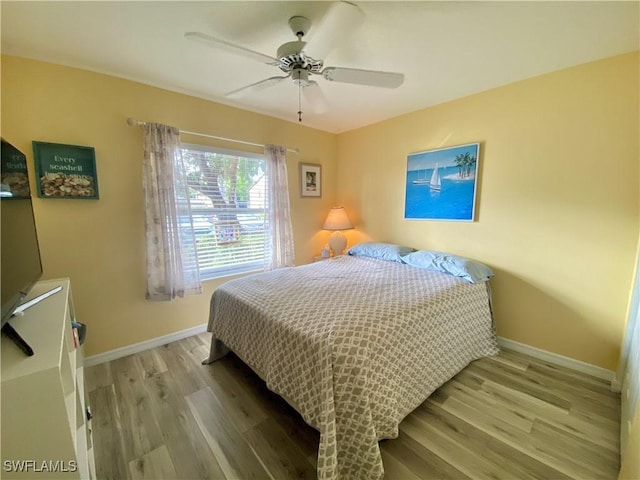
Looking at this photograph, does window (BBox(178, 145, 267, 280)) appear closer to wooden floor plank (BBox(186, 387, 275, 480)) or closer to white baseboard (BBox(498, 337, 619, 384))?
wooden floor plank (BBox(186, 387, 275, 480))

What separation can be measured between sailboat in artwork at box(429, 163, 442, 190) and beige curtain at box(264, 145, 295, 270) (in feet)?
5.34

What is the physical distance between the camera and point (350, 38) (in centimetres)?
168

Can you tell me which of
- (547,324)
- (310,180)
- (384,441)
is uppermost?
(310,180)

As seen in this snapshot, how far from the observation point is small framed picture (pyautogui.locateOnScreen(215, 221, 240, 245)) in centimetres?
287

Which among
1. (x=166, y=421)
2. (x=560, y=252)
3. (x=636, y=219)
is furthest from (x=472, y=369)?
(x=166, y=421)

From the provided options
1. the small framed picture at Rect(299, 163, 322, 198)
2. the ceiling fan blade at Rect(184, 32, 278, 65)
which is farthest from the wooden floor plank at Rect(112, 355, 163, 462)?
the small framed picture at Rect(299, 163, 322, 198)

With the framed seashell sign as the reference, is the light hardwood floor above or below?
below

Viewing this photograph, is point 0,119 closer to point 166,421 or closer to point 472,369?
point 166,421

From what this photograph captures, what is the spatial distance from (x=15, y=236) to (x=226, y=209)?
1.92m

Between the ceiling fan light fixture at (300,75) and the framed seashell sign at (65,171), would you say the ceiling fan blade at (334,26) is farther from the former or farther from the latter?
the framed seashell sign at (65,171)

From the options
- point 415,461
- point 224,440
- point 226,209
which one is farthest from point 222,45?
point 415,461

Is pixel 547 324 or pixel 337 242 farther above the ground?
pixel 337 242

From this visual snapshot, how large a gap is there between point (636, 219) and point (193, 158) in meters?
3.61

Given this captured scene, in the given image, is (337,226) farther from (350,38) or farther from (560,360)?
(560,360)
